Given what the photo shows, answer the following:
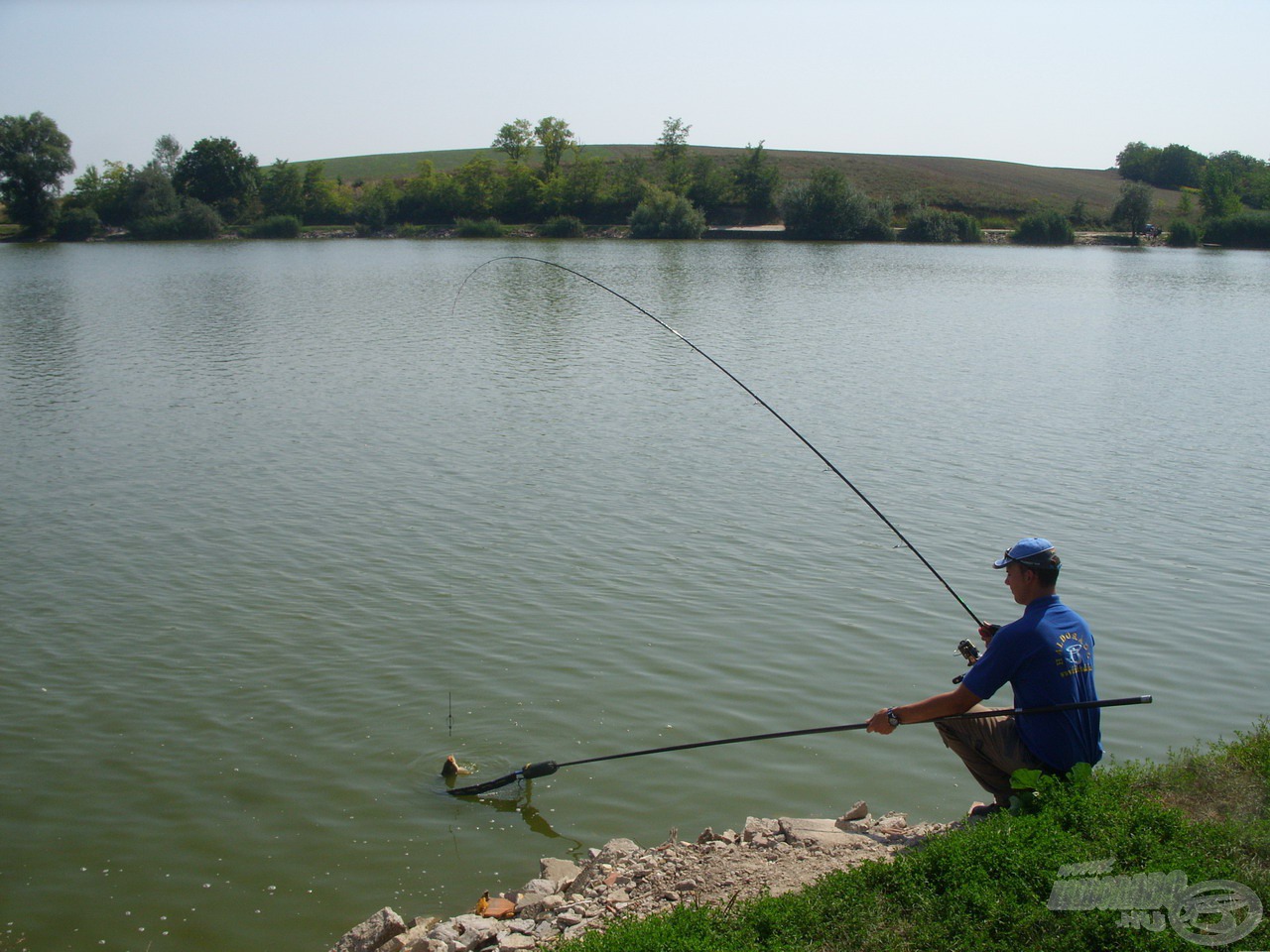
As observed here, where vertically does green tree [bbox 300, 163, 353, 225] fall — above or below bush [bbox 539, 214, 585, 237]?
above

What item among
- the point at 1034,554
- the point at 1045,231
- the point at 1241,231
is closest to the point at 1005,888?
the point at 1034,554

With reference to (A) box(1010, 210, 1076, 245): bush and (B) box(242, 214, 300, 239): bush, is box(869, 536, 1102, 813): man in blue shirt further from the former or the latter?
(B) box(242, 214, 300, 239): bush

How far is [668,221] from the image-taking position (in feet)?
272

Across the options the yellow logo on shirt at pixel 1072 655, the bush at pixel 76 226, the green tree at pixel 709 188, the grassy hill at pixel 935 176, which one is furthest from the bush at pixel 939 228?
the yellow logo on shirt at pixel 1072 655

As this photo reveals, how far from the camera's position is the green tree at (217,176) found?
10044 centimetres

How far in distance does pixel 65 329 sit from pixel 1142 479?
2468 centimetres

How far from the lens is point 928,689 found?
7.55 metres

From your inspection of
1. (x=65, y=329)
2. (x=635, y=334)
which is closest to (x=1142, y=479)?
(x=635, y=334)

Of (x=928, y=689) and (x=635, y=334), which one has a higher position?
(x=635, y=334)

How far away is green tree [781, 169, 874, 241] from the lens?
83.2 meters

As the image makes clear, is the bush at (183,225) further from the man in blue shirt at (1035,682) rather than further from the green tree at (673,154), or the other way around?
the man in blue shirt at (1035,682)

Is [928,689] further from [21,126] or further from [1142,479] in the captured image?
[21,126]

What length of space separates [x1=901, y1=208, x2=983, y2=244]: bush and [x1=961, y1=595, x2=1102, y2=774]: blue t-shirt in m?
84.3

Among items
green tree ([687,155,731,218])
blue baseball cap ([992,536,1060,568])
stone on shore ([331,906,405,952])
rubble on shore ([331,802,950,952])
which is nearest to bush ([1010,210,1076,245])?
green tree ([687,155,731,218])
